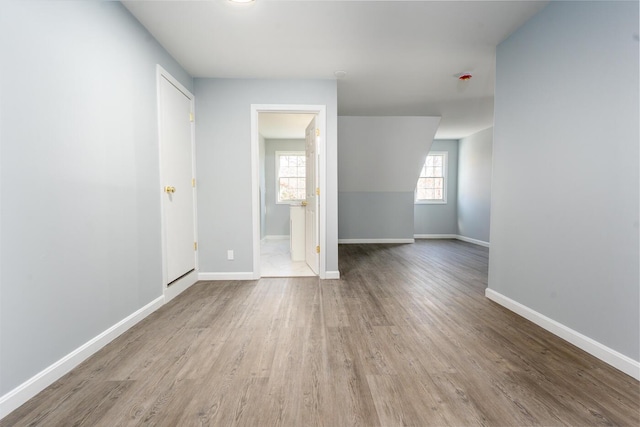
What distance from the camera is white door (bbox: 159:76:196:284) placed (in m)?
2.64

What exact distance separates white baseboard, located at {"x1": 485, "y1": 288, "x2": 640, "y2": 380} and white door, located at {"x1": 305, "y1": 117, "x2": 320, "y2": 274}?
203 cm

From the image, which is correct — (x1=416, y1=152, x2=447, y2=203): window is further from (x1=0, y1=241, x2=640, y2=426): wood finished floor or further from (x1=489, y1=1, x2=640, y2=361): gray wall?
(x1=0, y1=241, x2=640, y2=426): wood finished floor

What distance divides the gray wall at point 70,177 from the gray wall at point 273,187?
4.38 meters

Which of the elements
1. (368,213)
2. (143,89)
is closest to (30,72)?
(143,89)

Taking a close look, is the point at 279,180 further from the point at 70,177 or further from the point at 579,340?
the point at 579,340

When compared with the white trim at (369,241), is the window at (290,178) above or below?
above

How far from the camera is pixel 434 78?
3.39 m

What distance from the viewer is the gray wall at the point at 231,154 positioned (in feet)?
10.8

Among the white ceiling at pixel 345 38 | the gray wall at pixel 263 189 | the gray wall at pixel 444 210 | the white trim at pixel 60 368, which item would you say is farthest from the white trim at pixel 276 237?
the white trim at pixel 60 368

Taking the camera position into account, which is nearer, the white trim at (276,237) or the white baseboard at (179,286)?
the white baseboard at (179,286)

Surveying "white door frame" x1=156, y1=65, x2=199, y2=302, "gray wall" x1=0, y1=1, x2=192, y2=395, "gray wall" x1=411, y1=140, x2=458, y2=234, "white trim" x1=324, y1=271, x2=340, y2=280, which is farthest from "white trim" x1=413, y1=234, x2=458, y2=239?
"gray wall" x1=0, y1=1, x2=192, y2=395

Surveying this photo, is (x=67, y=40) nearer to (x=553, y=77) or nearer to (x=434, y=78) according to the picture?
(x=553, y=77)

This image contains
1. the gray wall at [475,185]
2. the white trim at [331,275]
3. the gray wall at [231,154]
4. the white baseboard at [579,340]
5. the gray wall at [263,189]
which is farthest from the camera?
the gray wall at [263,189]

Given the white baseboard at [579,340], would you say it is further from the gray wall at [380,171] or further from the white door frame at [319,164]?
the gray wall at [380,171]
